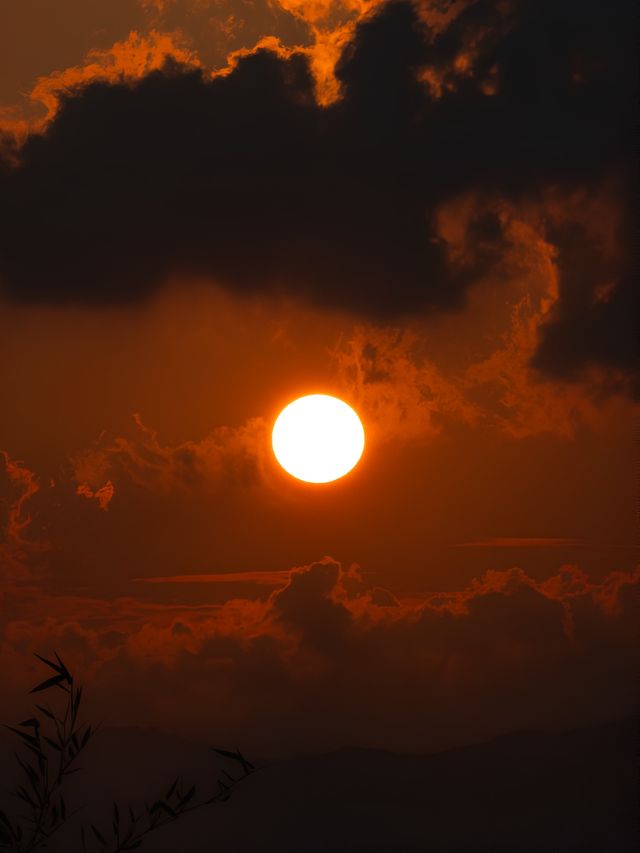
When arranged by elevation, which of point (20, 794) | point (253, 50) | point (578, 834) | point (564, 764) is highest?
point (253, 50)

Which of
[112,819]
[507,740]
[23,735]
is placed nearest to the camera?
[23,735]

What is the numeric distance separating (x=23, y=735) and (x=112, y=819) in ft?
3.47

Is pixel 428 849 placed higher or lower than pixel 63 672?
lower

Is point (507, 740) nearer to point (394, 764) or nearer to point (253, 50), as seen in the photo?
point (394, 764)

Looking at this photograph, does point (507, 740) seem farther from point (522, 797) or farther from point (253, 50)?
point (253, 50)

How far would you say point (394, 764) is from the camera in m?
7.29

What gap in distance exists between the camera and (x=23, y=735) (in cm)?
608

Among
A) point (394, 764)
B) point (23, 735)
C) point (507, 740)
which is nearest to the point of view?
point (23, 735)

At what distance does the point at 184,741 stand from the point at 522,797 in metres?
2.80

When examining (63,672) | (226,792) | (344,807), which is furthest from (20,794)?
(344,807)

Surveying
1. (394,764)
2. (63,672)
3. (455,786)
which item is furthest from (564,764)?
(63,672)

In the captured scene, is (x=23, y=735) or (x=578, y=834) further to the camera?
(x=578, y=834)

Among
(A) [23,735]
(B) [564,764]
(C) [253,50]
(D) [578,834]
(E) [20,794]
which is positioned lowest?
(D) [578,834]

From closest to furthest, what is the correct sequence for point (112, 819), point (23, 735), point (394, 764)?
point (23, 735), point (112, 819), point (394, 764)
